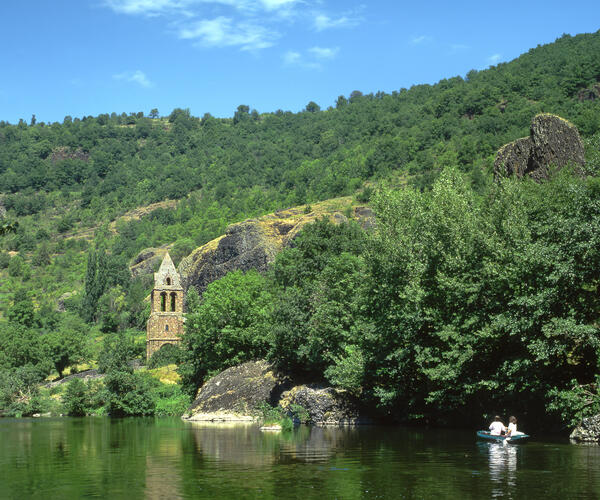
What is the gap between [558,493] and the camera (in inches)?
703

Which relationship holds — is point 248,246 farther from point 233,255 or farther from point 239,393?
point 239,393

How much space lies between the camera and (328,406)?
43500 millimetres

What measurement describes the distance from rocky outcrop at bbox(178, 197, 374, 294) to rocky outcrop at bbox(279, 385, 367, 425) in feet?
158

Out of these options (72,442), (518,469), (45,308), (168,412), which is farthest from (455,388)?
(45,308)

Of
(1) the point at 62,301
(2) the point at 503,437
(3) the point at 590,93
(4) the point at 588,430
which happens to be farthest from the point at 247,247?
(3) the point at 590,93

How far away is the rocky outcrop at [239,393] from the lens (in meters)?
47.3

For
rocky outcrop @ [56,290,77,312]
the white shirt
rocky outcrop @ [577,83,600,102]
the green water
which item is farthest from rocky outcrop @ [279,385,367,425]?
rocky outcrop @ [56,290,77,312]

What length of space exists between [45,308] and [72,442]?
10891 cm

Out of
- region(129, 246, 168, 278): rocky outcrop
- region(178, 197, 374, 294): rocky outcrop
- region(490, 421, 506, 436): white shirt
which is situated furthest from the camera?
region(129, 246, 168, 278): rocky outcrop

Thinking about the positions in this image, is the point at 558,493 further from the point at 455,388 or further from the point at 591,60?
the point at 591,60

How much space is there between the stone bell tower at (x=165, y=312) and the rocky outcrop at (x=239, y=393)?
3768 centimetres

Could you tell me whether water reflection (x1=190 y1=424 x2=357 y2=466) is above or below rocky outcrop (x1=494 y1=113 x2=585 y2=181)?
below

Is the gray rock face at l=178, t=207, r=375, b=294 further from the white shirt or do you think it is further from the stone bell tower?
the white shirt

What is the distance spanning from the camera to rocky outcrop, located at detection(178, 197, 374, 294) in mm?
94562
